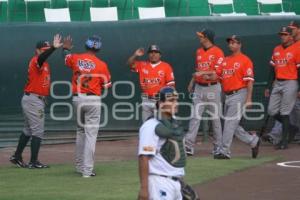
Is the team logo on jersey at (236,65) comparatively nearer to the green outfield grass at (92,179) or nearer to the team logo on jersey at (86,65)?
the green outfield grass at (92,179)

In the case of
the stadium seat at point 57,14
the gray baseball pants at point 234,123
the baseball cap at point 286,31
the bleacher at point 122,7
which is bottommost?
the gray baseball pants at point 234,123

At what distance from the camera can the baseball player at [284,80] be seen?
13.2m

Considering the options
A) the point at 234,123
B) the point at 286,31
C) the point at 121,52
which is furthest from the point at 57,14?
the point at 234,123

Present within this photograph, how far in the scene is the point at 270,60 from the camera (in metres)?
14.7

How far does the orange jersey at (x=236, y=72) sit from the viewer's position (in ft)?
40.6

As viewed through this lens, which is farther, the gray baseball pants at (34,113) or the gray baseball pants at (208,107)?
the gray baseball pants at (208,107)

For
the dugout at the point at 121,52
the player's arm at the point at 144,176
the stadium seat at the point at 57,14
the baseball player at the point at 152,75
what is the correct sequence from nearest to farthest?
1. the player's arm at the point at 144,176
2. the baseball player at the point at 152,75
3. the dugout at the point at 121,52
4. the stadium seat at the point at 57,14

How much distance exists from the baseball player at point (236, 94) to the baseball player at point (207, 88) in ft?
0.72

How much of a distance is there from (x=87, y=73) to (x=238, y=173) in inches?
93.2

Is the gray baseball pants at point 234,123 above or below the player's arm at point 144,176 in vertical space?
above

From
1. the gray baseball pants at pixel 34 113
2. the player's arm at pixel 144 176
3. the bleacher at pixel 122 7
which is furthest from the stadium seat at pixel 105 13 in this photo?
the player's arm at pixel 144 176

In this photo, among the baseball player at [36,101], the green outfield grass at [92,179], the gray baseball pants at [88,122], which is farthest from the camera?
the baseball player at [36,101]

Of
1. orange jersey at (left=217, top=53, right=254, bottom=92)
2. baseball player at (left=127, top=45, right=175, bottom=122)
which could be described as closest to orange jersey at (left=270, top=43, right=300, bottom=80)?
orange jersey at (left=217, top=53, right=254, bottom=92)

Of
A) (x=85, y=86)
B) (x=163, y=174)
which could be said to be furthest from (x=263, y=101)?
(x=163, y=174)
